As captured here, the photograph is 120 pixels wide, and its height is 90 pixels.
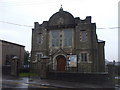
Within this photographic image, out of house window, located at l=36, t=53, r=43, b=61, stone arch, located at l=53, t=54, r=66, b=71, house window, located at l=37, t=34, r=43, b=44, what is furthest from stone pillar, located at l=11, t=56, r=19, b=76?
house window, located at l=37, t=34, r=43, b=44

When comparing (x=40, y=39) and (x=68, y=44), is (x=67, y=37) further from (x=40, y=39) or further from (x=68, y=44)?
(x=40, y=39)

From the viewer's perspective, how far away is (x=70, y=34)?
92.5ft

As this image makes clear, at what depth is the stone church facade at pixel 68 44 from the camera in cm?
2648

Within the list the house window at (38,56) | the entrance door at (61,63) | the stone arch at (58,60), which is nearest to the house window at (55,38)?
the stone arch at (58,60)

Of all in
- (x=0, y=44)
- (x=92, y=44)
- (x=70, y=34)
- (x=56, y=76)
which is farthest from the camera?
(x=0, y=44)

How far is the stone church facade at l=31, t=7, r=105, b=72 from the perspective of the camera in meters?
26.5

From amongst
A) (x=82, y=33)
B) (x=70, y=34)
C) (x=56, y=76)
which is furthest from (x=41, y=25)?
(x=56, y=76)

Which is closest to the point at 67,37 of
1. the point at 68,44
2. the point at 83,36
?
the point at 68,44

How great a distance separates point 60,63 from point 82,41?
17.0 ft

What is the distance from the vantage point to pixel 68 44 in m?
27.9

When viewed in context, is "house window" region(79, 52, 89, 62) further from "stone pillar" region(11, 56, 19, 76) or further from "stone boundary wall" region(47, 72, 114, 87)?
"stone pillar" region(11, 56, 19, 76)

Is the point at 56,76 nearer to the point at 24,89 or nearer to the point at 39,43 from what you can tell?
the point at 24,89

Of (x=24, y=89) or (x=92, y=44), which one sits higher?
(x=92, y=44)

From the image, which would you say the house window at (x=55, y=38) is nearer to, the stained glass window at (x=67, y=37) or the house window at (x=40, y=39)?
the stained glass window at (x=67, y=37)
